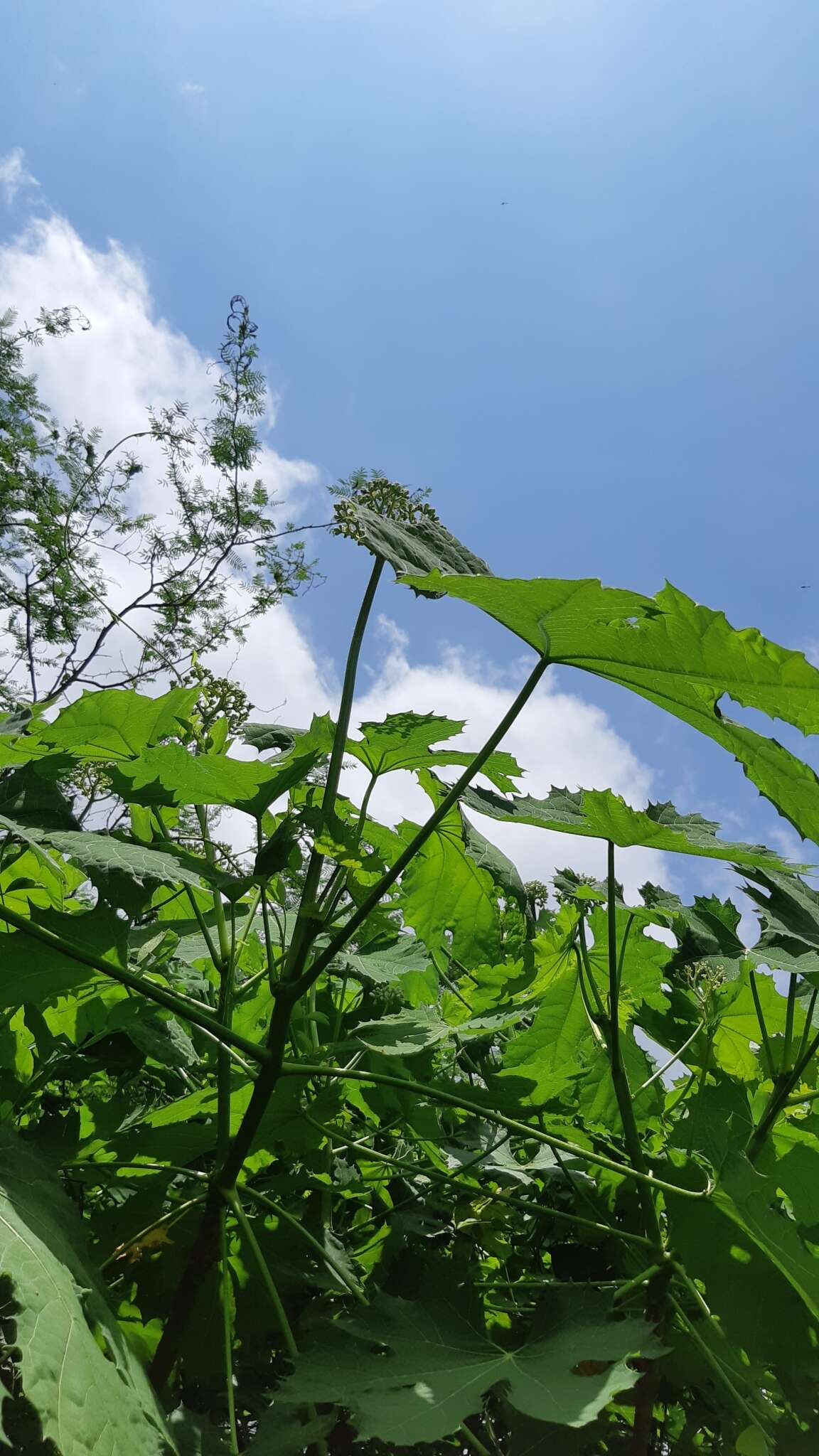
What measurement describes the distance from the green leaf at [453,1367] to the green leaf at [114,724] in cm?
59

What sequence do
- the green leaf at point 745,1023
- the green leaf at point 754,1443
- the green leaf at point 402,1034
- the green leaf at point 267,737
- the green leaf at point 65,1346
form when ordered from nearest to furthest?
1. the green leaf at point 65,1346
2. the green leaf at point 754,1443
3. the green leaf at point 402,1034
4. the green leaf at point 267,737
5. the green leaf at point 745,1023

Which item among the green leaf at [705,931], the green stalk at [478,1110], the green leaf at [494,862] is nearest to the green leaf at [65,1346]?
the green stalk at [478,1110]

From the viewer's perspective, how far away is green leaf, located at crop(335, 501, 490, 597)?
781 millimetres

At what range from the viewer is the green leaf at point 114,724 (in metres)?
0.97

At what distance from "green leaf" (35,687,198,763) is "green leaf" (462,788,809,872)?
0.35 meters

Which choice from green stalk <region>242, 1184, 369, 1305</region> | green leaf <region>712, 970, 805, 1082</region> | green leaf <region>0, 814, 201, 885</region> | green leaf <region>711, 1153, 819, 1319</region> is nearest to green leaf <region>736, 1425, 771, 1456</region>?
green leaf <region>711, 1153, 819, 1319</region>

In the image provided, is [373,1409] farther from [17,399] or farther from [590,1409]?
[17,399]

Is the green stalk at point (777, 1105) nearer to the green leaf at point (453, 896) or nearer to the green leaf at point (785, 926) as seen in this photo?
the green leaf at point (785, 926)

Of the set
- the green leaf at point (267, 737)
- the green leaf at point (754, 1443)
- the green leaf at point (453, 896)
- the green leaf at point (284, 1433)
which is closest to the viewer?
the green leaf at point (284, 1433)

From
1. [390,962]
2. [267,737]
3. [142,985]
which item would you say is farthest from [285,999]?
[390,962]

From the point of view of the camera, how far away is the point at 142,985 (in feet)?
2.45

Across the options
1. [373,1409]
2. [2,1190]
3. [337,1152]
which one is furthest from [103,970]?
[337,1152]

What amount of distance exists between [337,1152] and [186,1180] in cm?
18

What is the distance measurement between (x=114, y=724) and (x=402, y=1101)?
22.5 inches
